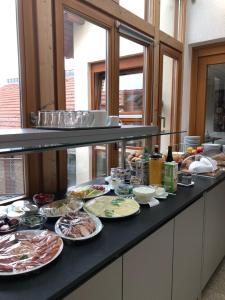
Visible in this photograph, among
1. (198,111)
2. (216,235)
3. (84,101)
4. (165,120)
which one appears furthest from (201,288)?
(198,111)

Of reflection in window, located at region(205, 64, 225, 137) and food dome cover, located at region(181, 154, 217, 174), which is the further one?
reflection in window, located at region(205, 64, 225, 137)

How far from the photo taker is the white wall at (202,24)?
113 inches

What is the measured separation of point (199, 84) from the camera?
336 cm

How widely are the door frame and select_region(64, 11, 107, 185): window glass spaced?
1577 mm

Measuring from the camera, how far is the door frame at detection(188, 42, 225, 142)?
323 cm

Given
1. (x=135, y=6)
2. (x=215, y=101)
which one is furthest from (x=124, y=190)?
(x=215, y=101)

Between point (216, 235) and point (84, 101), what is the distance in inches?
62.4

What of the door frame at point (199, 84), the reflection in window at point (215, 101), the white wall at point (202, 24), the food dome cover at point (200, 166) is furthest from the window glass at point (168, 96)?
the food dome cover at point (200, 166)

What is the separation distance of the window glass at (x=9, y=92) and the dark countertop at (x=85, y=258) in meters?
0.55

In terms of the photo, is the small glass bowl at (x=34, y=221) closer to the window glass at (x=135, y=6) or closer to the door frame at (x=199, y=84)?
the window glass at (x=135, y=6)

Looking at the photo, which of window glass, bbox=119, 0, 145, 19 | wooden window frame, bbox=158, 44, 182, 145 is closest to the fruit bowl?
window glass, bbox=119, 0, 145, 19

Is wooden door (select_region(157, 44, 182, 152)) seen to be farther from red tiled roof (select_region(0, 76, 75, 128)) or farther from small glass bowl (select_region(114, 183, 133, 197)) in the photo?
red tiled roof (select_region(0, 76, 75, 128))

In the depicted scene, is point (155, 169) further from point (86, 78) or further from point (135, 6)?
point (135, 6)

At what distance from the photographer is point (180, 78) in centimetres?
A: 325
